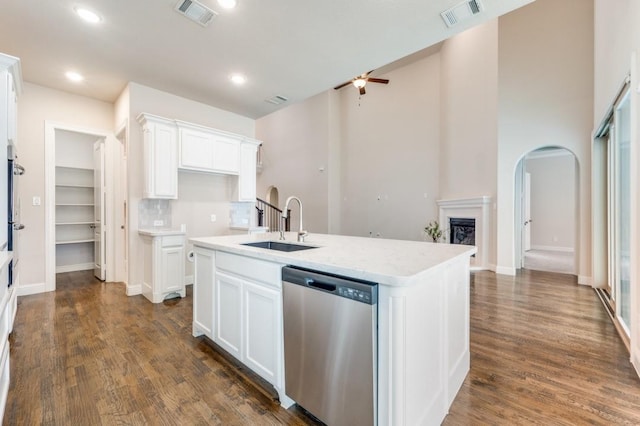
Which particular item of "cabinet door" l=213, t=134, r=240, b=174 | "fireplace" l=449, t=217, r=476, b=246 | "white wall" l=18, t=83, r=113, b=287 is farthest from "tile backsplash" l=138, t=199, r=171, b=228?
"fireplace" l=449, t=217, r=476, b=246

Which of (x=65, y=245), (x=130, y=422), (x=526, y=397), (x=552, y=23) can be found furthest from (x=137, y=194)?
(x=552, y=23)

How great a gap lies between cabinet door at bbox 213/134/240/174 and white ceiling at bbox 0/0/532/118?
82 cm

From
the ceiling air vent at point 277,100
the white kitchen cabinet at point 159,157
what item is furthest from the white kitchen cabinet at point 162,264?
the ceiling air vent at point 277,100

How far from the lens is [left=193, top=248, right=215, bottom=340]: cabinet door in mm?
2494

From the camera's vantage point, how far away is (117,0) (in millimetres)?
2449

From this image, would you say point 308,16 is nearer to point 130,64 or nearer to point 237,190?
point 130,64

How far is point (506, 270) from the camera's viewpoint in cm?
542

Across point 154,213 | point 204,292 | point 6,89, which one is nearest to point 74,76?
point 6,89

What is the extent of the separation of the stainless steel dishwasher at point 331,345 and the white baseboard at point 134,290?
3358 millimetres

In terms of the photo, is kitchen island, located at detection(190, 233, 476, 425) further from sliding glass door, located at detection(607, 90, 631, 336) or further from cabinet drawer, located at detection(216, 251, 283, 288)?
sliding glass door, located at detection(607, 90, 631, 336)

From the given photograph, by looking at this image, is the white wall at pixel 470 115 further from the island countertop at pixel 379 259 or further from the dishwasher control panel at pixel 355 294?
the dishwasher control panel at pixel 355 294

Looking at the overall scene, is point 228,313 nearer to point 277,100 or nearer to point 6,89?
point 6,89

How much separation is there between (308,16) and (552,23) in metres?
4.97

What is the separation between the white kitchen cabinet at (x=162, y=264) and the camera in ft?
12.5
